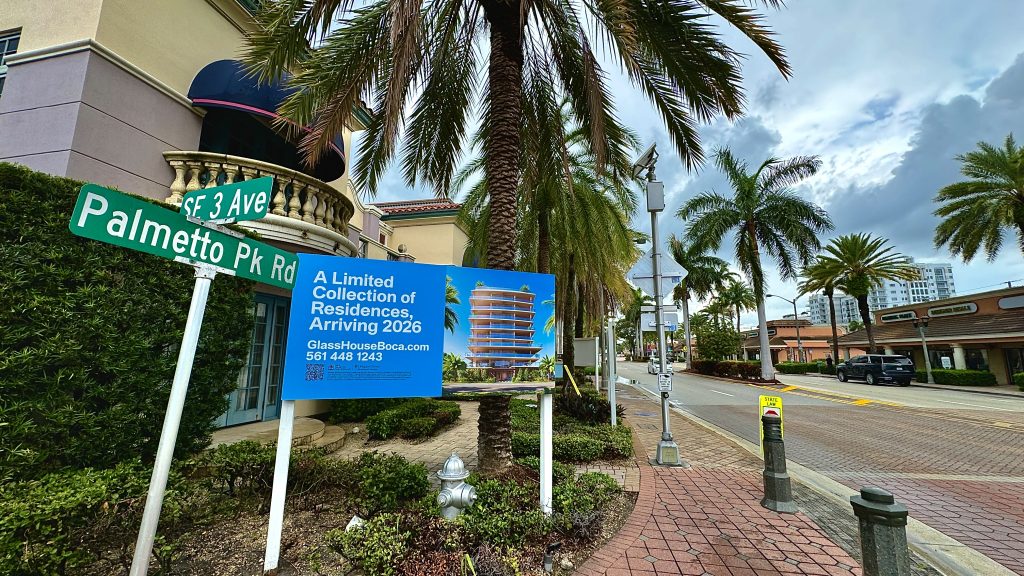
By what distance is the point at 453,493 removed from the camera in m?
4.01

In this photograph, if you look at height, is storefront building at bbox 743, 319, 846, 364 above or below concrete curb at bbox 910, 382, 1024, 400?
above

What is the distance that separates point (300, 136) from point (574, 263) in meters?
10.3

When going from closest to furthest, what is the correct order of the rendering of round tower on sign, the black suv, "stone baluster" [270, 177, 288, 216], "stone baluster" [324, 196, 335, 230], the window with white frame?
the rendering of round tower on sign → the window with white frame → "stone baluster" [270, 177, 288, 216] → "stone baluster" [324, 196, 335, 230] → the black suv

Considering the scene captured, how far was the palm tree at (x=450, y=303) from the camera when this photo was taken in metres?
4.11

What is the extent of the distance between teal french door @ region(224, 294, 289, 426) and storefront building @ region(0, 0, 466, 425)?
2cm

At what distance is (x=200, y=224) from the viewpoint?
2.80 metres

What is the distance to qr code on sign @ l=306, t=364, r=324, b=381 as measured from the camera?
3.34 m

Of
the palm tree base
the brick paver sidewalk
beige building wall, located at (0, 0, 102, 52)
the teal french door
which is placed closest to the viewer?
the brick paver sidewalk

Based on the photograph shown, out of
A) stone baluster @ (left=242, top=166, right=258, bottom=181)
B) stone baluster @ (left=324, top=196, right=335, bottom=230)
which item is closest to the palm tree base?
stone baluster @ (left=324, top=196, right=335, bottom=230)

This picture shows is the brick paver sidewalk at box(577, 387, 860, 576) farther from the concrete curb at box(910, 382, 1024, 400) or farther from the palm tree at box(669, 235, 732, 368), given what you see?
the palm tree at box(669, 235, 732, 368)

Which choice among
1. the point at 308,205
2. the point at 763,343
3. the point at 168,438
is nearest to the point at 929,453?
the point at 168,438

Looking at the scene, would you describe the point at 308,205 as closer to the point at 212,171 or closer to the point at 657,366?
the point at 212,171

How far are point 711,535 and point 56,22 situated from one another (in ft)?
36.8

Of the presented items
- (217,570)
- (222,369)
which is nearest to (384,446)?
(222,369)
